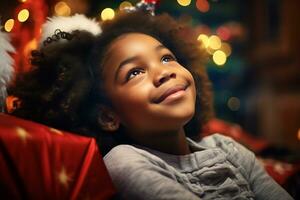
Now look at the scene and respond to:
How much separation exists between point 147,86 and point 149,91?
0.5 inches

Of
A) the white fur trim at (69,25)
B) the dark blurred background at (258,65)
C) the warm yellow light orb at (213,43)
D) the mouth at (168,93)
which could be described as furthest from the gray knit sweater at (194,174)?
the dark blurred background at (258,65)

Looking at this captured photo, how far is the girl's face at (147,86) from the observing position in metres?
Result: 0.88

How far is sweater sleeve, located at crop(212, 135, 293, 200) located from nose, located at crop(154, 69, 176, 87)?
24cm

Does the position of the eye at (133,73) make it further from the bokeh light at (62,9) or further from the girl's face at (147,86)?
the bokeh light at (62,9)

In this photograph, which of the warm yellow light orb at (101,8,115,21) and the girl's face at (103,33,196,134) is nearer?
the girl's face at (103,33,196,134)

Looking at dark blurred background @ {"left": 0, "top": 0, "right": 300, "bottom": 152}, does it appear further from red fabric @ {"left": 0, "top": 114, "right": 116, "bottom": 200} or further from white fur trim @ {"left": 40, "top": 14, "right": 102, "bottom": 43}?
red fabric @ {"left": 0, "top": 114, "right": 116, "bottom": 200}

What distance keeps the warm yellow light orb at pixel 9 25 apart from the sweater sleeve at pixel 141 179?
359mm

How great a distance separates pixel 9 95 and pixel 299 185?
2.55 feet

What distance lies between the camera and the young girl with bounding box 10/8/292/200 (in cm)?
88

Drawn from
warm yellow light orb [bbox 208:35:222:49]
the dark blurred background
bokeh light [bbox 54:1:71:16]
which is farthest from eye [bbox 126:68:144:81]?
the dark blurred background

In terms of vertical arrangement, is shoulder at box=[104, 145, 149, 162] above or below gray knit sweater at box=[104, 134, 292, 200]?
above

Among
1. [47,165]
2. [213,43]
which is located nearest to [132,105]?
[47,165]

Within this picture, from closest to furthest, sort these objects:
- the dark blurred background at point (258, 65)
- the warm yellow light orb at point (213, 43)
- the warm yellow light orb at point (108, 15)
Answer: the warm yellow light orb at point (108, 15) < the warm yellow light orb at point (213, 43) < the dark blurred background at point (258, 65)

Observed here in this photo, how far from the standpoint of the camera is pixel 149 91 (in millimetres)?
883
